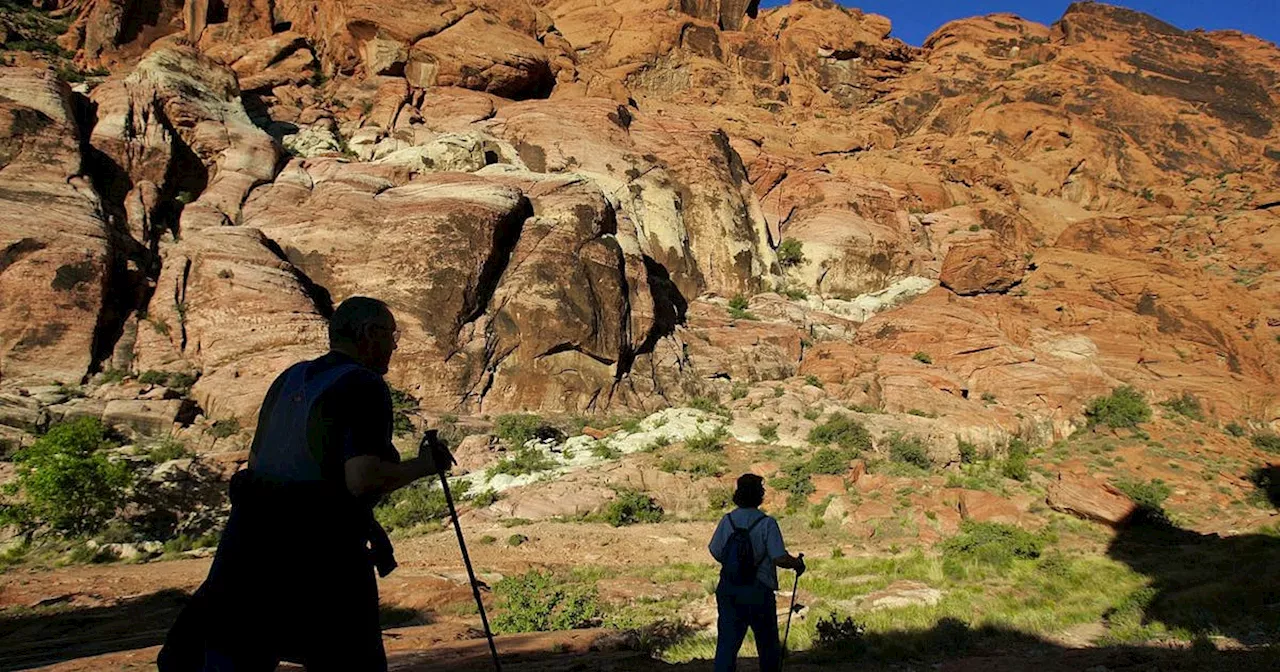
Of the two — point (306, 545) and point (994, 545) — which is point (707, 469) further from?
point (306, 545)

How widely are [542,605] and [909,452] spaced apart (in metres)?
16.4

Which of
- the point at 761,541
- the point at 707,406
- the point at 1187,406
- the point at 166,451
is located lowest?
the point at 166,451

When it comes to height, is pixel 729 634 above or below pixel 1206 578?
above

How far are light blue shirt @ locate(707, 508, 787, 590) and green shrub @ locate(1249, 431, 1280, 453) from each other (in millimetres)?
31509

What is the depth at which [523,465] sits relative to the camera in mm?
19609

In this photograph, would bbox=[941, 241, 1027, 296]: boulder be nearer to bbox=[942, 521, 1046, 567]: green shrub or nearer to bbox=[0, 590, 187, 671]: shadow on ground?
bbox=[942, 521, 1046, 567]: green shrub

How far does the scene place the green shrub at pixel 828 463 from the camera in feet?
61.7

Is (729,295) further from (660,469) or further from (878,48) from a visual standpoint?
(878,48)

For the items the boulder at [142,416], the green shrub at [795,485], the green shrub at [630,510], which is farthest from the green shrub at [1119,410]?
the boulder at [142,416]

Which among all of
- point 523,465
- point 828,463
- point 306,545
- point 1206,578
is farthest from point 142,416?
point 1206,578

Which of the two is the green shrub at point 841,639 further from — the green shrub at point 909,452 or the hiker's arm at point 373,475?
the green shrub at point 909,452

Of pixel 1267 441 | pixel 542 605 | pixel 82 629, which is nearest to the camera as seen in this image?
pixel 82 629

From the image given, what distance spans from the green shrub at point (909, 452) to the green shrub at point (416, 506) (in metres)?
13.8

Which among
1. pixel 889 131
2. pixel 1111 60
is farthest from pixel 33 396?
pixel 1111 60
